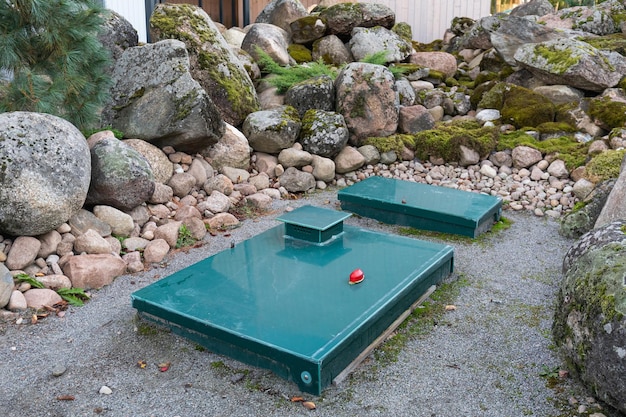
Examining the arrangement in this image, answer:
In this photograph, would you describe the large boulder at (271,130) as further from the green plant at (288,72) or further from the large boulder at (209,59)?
the green plant at (288,72)

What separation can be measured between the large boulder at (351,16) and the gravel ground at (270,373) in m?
8.76

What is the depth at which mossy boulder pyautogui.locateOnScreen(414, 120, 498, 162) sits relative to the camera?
8.39m

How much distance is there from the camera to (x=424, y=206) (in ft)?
21.9

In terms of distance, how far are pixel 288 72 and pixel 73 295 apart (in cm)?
596

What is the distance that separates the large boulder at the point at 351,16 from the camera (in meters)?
12.6

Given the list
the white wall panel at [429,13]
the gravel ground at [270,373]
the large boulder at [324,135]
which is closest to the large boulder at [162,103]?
the large boulder at [324,135]

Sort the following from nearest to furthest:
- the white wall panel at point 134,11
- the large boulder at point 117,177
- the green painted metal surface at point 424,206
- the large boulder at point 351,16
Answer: the large boulder at point 117,177, the green painted metal surface at point 424,206, the white wall panel at point 134,11, the large boulder at point 351,16

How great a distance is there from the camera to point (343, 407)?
3.61 metres

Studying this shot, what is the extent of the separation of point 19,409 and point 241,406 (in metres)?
1.34

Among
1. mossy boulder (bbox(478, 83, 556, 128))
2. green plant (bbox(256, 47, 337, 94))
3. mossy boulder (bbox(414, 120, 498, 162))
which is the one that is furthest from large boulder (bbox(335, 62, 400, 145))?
mossy boulder (bbox(478, 83, 556, 128))

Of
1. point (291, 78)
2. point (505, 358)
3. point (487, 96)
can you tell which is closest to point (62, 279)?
point (505, 358)

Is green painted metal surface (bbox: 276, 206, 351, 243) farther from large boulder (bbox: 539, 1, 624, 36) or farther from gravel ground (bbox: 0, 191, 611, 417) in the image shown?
large boulder (bbox: 539, 1, 624, 36)

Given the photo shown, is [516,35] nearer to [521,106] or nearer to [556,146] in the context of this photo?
[521,106]

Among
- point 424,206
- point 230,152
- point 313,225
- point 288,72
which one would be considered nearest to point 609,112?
point 424,206
